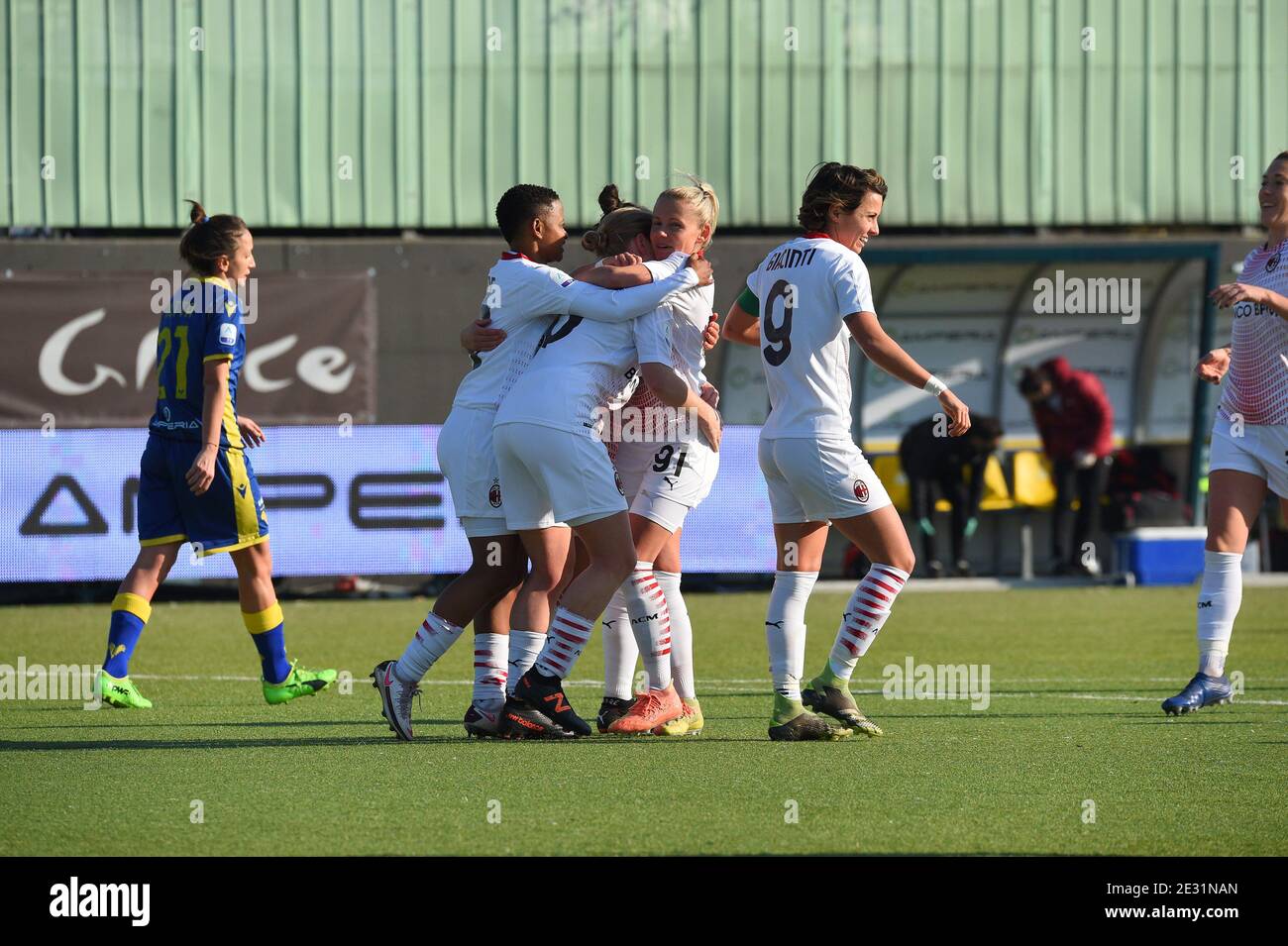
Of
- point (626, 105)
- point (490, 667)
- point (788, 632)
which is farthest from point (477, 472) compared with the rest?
point (626, 105)

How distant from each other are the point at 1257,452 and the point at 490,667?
3199mm

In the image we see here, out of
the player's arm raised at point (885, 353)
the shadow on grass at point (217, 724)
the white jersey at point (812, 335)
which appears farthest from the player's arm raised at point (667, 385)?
the shadow on grass at point (217, 724)

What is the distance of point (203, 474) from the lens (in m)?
7.93

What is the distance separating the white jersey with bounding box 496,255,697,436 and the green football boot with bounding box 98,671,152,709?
2448mm

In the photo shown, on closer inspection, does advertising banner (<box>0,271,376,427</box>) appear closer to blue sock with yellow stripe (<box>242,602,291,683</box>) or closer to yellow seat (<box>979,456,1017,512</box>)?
yellow seat (<box>979,456,1017,512</box>)

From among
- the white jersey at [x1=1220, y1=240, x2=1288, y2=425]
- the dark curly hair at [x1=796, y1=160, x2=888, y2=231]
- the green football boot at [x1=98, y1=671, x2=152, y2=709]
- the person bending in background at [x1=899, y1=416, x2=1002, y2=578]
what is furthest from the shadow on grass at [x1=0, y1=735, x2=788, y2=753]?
the person bending in background at [x1=899, y1=416, x2=1002, y2=578]

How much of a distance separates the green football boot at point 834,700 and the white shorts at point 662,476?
2.60 ft

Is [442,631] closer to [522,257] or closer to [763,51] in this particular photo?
[522,257]

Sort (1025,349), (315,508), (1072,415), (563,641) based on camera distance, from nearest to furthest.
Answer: (563,641) < (315,508) < (1072,415) < (1025,349)

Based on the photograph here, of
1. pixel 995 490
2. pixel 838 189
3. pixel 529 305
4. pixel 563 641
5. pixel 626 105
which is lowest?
pixel 563 641

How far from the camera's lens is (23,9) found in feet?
59.0

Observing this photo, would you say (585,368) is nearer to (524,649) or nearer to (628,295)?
(628,295)

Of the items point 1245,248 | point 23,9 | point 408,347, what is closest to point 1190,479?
point 1245,248

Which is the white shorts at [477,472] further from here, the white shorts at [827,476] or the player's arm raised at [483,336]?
the white shorts at [827,476]
